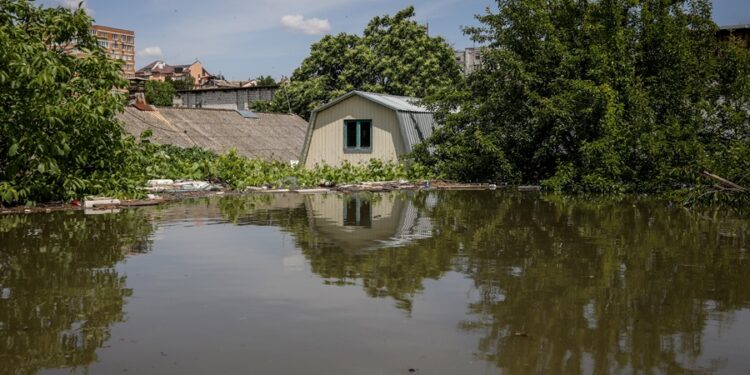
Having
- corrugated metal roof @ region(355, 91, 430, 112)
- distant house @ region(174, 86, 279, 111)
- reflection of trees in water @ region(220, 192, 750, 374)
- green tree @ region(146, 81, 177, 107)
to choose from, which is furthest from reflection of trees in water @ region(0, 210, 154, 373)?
green tree @ region(146, 81, 177, 107)

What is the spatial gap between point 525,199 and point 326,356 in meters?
13.0

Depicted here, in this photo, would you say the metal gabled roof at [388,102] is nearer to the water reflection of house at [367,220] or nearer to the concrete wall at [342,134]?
the concrete wall at [342,134]

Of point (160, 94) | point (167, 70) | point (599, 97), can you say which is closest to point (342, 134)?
point (599, 97)

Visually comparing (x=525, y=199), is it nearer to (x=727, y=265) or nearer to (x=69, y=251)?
(x=727, y=265)

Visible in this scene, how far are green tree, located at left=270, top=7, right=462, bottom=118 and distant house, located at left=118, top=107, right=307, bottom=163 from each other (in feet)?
19.8

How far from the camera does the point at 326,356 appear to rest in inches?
198

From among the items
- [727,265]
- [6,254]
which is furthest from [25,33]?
[727,265]

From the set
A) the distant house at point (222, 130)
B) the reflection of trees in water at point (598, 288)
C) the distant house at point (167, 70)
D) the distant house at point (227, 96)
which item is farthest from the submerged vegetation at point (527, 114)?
the distant house at point (167, 70)

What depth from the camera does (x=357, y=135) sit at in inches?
1048

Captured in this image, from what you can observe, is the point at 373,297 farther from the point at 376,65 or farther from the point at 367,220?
the point at 376,65

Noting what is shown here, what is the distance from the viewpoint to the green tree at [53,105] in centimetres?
1365

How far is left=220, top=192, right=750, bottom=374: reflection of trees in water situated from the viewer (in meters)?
5.23

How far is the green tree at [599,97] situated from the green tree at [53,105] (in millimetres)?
11283

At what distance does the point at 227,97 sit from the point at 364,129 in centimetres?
2836
